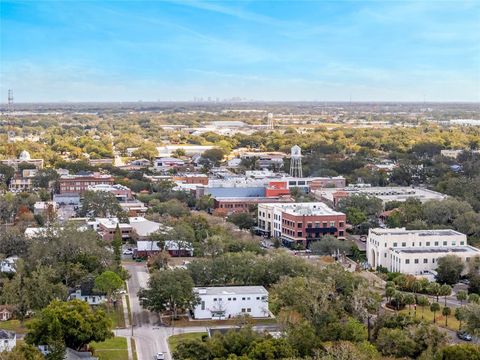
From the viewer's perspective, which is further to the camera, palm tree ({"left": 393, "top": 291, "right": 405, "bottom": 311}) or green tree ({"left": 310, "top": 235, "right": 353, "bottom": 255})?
green tree ({"left": 310, "top": 235, "right": 353, "bottom": 255})

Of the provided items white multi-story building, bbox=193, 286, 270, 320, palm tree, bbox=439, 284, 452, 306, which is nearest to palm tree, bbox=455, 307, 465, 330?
palm tree, bbox=439, 284, 452, 306

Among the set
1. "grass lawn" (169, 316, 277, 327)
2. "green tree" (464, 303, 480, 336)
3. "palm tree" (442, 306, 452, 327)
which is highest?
"green tree" (464, 303, 480, 336)

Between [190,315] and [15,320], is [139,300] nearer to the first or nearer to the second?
[190,315]

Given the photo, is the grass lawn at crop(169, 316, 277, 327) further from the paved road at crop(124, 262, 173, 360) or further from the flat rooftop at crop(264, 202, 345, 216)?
the flat rooftop at crop(264, 202, 345, 216)

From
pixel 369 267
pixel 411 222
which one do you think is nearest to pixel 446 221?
pixel 411 222

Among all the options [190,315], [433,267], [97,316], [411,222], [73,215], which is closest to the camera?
[97,316]

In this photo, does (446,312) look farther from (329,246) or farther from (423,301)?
(329,246)
